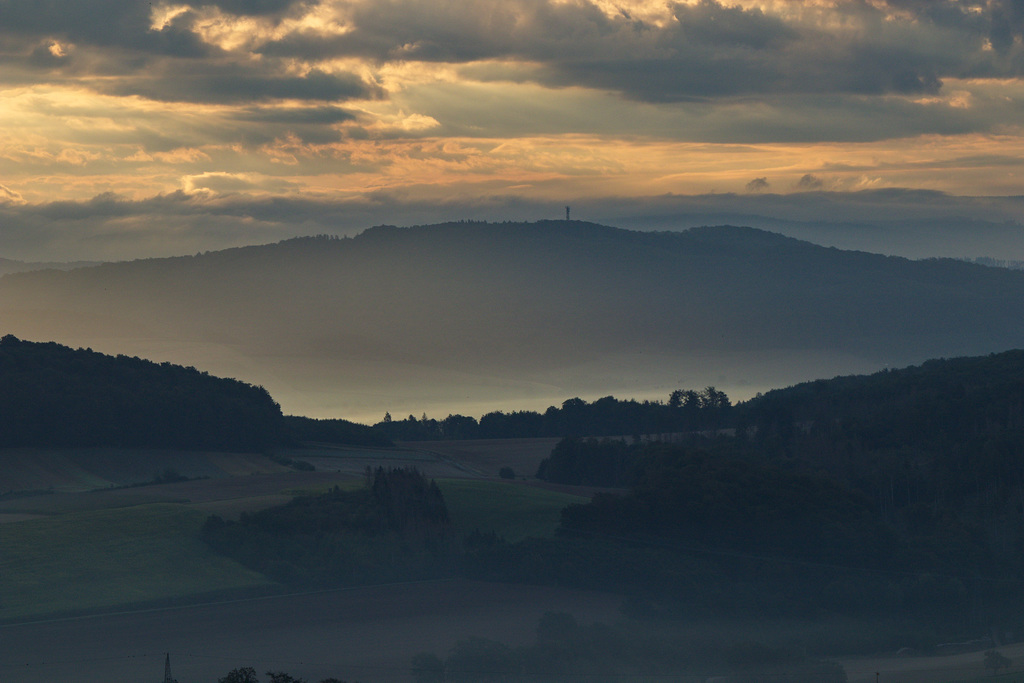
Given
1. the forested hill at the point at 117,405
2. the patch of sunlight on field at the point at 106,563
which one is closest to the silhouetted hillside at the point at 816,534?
the patch of sunlight on field at the point at 106,563

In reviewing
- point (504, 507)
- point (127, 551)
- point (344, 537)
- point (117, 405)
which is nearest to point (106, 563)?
point (127, 551)

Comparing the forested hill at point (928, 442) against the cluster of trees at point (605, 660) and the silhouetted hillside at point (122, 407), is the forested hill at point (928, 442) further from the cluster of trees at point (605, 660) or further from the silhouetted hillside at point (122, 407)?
the silhouetted hillside at point (122, 407)

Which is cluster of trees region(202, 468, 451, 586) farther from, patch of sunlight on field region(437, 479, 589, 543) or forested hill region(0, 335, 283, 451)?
forested hill region(0, 335, 283, 451)

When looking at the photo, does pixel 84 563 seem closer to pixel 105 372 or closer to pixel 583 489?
pixel 583 489

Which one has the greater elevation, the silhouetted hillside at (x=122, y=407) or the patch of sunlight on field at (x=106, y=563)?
the silhouetted hillside at (x=122, y=407)

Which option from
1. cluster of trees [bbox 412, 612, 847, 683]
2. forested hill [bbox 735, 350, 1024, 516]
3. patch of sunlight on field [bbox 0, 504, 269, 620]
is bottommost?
cluster of trees [bbox 412, 612, 847, 683]

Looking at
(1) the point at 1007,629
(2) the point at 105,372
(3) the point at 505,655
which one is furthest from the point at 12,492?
(1) the point at 1007,629

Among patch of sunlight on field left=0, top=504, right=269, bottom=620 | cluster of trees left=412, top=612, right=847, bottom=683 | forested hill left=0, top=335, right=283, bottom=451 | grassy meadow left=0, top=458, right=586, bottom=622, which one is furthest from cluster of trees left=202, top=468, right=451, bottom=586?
forested hill left=0, top=335, right=283, bottom=451
